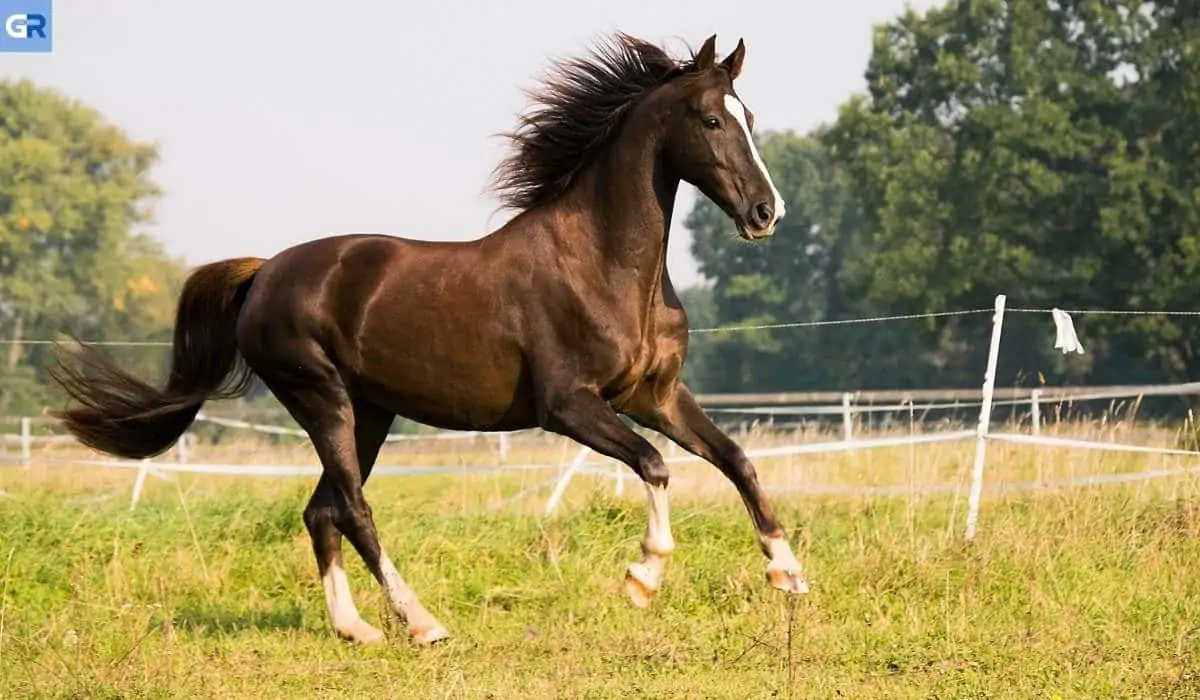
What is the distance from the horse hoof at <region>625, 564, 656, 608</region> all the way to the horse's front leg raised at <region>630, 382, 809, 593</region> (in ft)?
1.52

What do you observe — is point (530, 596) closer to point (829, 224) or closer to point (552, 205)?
point (552, 205)

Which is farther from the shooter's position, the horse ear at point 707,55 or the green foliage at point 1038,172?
the green foliage at point 1038,172

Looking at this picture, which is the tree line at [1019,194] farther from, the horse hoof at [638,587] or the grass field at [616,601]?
the horse hoof at [638,587]

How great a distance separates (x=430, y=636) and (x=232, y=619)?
54.8 inches

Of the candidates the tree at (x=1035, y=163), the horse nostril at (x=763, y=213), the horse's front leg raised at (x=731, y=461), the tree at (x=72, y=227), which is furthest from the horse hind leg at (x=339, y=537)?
the tree at (x=72, y=227)

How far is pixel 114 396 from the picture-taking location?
7.57 metres

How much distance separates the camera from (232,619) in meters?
7.21

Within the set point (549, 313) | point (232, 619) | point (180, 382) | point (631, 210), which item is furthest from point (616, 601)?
point (180, 382)

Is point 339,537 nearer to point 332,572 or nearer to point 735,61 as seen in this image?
point 332,572

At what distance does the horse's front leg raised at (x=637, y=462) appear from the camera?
5.76 metres

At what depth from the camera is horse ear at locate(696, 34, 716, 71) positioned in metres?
6.22

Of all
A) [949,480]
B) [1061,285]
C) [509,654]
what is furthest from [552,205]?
[1061,285]

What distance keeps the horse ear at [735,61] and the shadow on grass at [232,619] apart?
3.07 meters

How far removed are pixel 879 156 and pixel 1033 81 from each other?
4176mm
